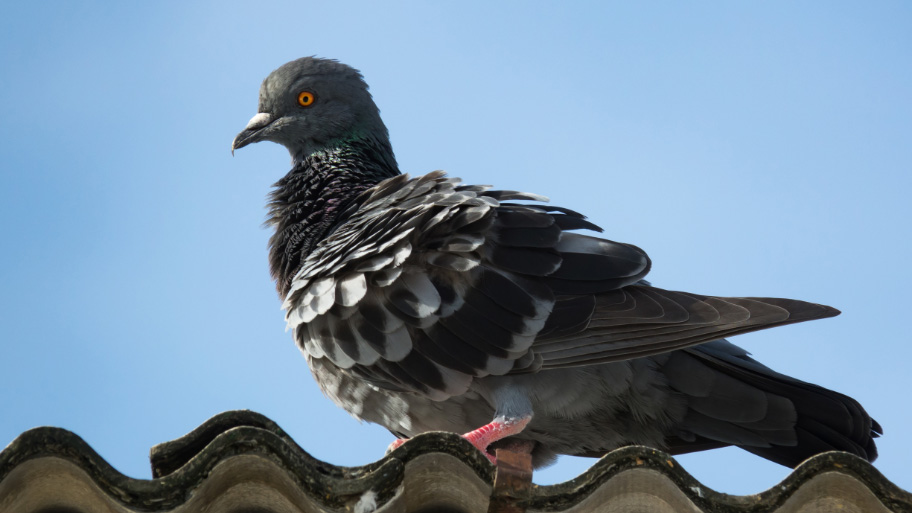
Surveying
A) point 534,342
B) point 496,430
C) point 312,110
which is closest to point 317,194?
point 312,110

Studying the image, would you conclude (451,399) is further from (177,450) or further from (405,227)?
(177,450)

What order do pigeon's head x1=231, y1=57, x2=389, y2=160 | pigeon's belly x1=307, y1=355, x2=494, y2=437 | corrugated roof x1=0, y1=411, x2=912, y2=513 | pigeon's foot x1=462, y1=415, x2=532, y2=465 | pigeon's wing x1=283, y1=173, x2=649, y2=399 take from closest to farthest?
corrugated roof x1=0, y1=411, x2=912, y2=513 → pigeon's foot x1=462, y1=415, x2=532, y2=465 → pigeon's wing x1=283, y1=173, x2=649, y2=399 → pigeon's belly x1=307, y1=355, x2=494, y2=437 → pigeon's head x1=231, y1=57, x2=389, y2=160

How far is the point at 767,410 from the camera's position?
479 centimetres

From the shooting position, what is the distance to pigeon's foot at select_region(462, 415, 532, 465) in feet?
14.4

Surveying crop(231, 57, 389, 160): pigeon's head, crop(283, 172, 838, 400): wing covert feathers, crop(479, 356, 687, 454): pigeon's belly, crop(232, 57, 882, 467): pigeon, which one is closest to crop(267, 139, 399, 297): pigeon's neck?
crop(231, 57, 389, 160): pigeon's head

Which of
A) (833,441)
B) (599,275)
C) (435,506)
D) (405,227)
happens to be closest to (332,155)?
(405,227)

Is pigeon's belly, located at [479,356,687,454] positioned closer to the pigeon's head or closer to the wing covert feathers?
the wing covert feathers

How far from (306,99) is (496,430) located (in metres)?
3.28

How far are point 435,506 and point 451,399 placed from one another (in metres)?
1.80

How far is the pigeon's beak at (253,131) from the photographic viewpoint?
6.91 m

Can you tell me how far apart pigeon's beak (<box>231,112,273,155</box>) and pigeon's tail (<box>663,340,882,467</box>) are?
329 centimetres

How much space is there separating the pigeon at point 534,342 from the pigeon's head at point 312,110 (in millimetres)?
1797

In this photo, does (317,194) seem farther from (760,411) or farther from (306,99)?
(760,411)

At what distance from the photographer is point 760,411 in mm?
4789
